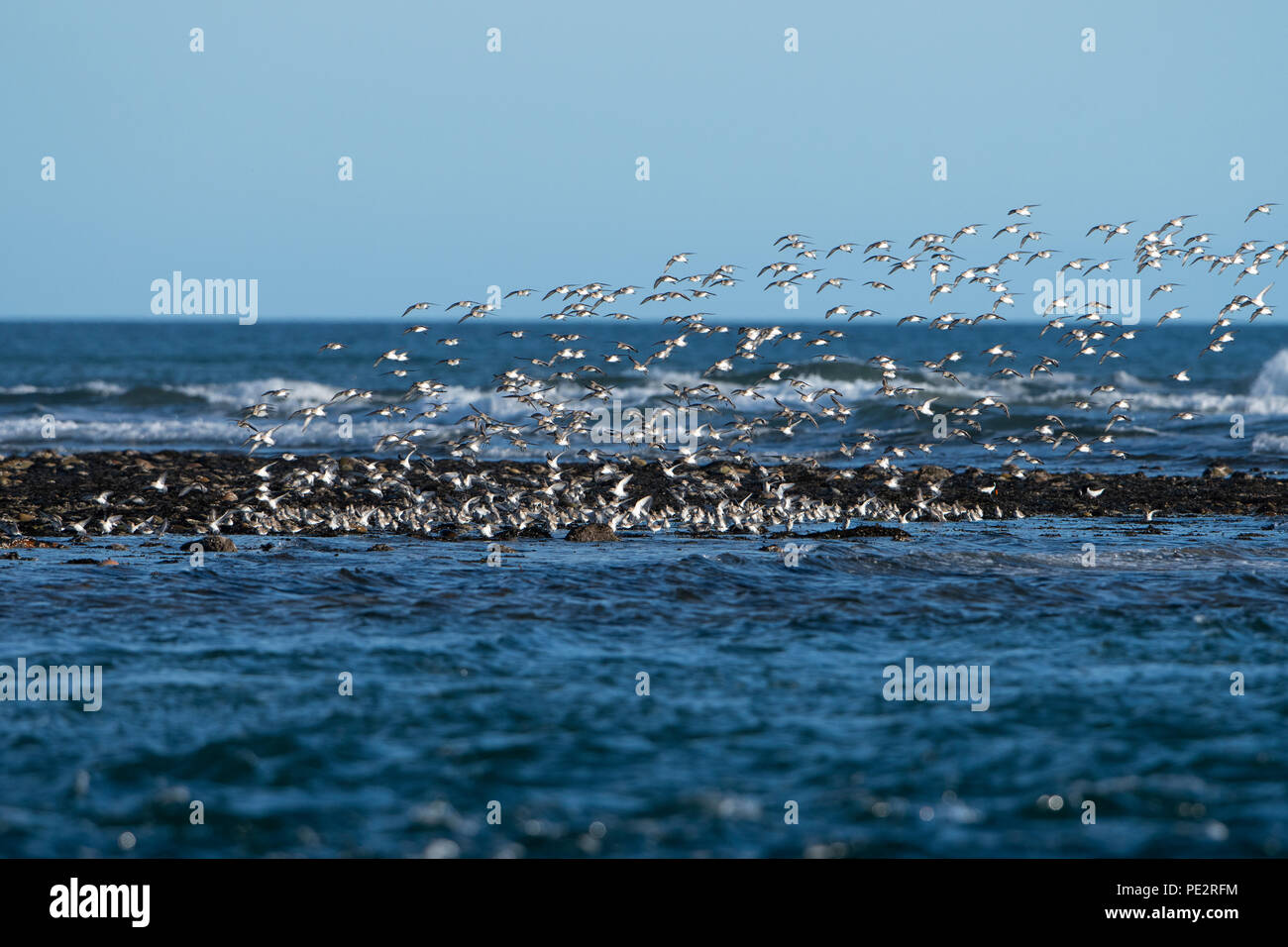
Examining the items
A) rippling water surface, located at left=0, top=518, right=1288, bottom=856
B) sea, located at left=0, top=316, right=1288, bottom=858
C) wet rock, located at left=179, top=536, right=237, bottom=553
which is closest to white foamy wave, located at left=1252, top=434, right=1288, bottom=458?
sea, located at left=0, top=316, right=1288, bottom=858

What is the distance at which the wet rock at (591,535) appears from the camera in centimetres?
2106

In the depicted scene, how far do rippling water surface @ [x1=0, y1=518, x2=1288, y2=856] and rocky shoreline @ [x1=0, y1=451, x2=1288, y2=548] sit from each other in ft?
14.0

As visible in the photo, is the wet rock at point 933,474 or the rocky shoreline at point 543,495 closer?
the rocky shoreline at point 543,495

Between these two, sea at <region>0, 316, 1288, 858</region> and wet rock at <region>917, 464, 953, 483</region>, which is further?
wet rock at <region>917, 464, 953, 483</region>

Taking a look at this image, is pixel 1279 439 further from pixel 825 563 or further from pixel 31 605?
pixel 31 605

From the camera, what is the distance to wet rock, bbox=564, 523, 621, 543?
21062 mm

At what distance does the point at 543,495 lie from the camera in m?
24.4

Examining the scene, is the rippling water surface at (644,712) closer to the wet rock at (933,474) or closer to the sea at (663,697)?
the sea at (663,697)

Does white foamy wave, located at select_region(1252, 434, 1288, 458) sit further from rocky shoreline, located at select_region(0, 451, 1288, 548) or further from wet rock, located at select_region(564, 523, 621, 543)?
wet rock, located at select_region(564, 523, 621, 543)

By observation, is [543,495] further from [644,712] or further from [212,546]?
[644,712]

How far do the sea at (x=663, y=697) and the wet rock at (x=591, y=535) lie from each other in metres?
0.44

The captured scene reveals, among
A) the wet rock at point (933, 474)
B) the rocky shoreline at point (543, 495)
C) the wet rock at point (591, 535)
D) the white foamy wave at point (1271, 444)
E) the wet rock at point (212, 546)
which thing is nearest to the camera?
the wet rock at point (212, 546)

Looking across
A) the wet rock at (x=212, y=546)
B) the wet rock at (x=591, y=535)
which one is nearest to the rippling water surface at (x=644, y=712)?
the wet rock at (x=212, y=546)
